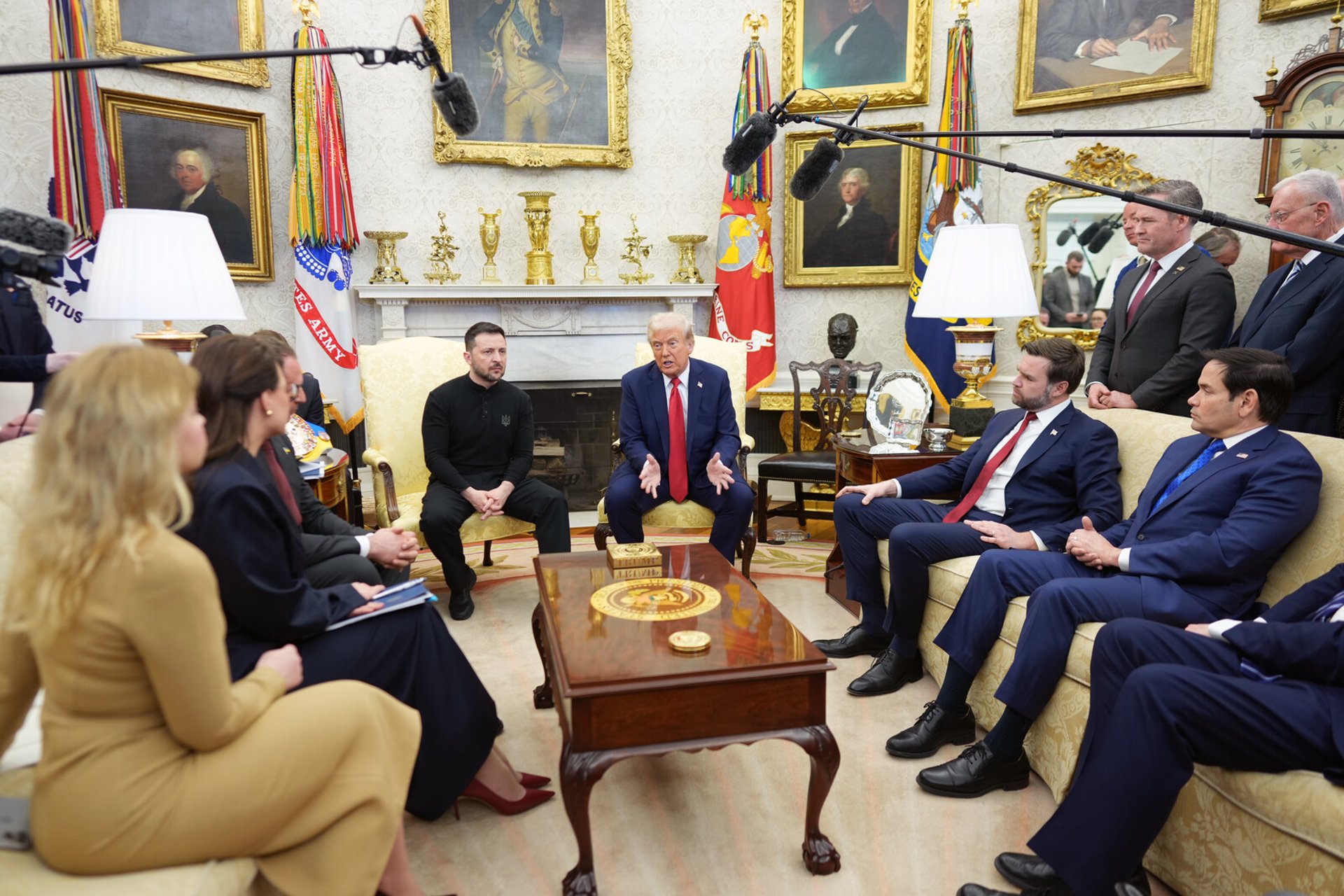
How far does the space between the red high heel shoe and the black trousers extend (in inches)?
63.6

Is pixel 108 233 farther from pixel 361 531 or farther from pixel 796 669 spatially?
pixel 796 669

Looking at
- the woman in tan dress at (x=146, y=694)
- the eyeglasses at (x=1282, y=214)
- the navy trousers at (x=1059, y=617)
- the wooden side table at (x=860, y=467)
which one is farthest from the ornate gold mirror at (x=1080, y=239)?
the woman in tan dress at (x=146, y=694)

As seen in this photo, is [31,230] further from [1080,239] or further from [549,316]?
[1080,239]

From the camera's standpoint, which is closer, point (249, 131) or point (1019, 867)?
point (1019, 867)

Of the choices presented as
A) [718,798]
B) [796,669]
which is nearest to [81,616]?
[796,669]

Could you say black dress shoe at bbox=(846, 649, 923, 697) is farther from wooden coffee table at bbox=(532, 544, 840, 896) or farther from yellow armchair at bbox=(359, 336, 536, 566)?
yellow armchair at bbox=(359, 336, 536, 566)

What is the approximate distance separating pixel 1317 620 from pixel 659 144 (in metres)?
5.58

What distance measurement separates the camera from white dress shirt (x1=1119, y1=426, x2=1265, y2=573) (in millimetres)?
2482

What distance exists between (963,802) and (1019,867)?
17.1 inches

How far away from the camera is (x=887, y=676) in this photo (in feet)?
10.7

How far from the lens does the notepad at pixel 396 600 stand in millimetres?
2232

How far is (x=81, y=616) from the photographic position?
4.33 feet

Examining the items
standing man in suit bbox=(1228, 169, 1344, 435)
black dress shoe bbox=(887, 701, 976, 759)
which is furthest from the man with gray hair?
standing man in suit bbox=(1228, 169, 1344, 435)

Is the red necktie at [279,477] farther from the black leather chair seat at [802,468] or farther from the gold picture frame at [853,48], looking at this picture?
the gold picture frame at [853,48]
